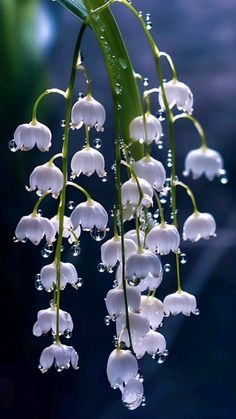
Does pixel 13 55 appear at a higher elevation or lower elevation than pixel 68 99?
higher

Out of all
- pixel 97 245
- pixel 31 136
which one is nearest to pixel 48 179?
pixel 31 136

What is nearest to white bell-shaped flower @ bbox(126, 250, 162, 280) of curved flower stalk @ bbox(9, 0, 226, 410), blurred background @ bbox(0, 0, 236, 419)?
curved flower stalk @ bbox(9, 0, 226, 410)

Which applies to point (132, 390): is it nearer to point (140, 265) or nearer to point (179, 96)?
point (140, 265)

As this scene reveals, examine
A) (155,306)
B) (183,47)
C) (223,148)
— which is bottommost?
(155,306)

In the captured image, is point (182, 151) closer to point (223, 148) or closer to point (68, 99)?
point (223, 148)

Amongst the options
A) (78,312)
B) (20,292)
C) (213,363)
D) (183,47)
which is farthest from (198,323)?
(183,47)
